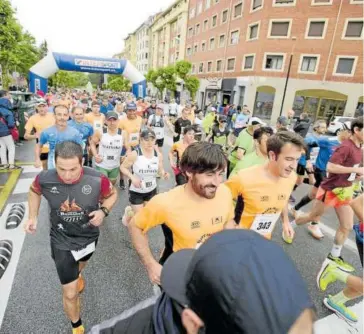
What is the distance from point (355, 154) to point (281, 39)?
27.5m

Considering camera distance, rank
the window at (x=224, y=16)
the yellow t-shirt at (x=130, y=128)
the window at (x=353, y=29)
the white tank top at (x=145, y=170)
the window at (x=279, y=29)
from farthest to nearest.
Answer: the window at (x=224, y=16), the window at (x=279, y=29), the window at (x=353, y=29), the yellow t-shirt at (x=130, y=128), the white tank top at (x=145, y=170)

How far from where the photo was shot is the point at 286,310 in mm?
665

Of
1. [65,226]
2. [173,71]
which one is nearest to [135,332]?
[65,226]

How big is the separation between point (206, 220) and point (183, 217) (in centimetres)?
18

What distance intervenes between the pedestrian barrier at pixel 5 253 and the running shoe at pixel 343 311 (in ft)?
13.1

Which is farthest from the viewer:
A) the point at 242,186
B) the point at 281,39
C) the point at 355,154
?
the point at 281,39

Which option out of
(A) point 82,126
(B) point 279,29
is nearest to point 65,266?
(A) point 82,126

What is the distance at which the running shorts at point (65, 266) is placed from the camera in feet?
7.60

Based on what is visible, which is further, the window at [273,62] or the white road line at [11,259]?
the window at [273,62]

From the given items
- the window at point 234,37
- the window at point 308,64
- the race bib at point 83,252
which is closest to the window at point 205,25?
the window at point 234,37

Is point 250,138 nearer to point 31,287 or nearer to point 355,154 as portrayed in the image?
point 355,154

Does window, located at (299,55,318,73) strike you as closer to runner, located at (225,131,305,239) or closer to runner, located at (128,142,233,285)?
runner, located at (225,131,305,239)

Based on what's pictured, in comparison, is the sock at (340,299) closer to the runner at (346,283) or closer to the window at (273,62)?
the runner at (346,283)

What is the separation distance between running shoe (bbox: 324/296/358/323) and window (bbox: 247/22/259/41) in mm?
29810
